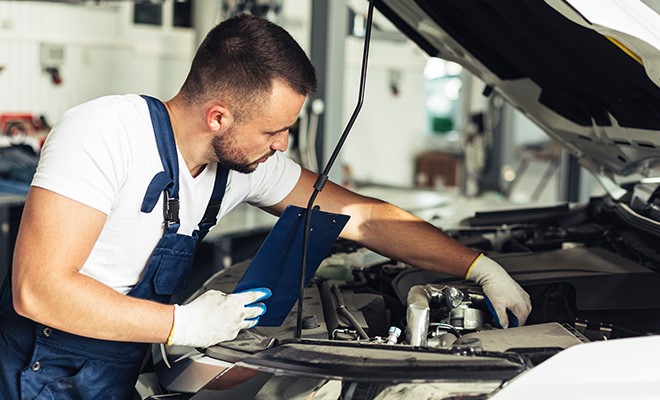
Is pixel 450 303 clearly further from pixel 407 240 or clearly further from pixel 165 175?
pixel 165 175

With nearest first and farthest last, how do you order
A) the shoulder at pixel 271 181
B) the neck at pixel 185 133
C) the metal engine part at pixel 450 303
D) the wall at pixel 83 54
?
1. the metal engine part at pixel 450 303
2. the neck at pixel 185 133
3. the shoulder at pixel 271 181
4. the wall at pixel 83 54

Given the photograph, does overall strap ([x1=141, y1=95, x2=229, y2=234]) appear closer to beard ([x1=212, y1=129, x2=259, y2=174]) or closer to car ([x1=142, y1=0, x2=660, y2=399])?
beard ([x1=212, y1=129, x2=259, y2=174])

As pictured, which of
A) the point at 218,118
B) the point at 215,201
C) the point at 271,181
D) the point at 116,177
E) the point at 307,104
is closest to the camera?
the point at 116,177

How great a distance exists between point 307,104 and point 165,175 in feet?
8.90

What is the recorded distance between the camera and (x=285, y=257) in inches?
65.3

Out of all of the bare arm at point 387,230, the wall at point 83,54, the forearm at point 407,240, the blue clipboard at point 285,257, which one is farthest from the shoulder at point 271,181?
the wall at point 83,54

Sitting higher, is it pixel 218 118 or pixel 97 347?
pixel 218 118

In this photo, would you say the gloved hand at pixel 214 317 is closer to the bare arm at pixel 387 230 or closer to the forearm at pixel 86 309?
the forearm at pixel 86 309

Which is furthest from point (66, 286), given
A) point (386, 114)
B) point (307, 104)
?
point (386, 114)

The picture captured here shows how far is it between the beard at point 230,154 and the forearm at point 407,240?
37cm

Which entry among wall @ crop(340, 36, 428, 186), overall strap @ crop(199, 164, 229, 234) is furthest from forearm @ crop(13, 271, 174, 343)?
wall @ crop(340, 36, 428, 186)

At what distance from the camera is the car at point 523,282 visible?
4.12ft

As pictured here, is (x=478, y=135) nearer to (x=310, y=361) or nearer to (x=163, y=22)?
(x=163, y=22)

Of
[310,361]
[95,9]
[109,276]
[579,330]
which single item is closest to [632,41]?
[579,330]
